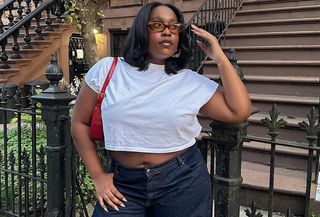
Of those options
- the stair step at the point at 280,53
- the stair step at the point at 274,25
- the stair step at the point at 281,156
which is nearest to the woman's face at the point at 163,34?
the stair step at the point at 281,156

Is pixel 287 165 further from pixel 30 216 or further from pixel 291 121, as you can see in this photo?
pixel 30 216

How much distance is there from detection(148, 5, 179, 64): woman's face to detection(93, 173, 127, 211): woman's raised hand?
0.66 metres

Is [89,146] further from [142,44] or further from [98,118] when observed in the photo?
[142,44]

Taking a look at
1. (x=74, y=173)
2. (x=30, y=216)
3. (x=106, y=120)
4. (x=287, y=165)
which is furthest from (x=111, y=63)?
(x=287, y=165)

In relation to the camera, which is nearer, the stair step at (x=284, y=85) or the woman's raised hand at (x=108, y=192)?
the woman's raised hand at (x=108, y=192)

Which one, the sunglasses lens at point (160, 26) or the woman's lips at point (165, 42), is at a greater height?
the sunglasses lens at point (160, 26)

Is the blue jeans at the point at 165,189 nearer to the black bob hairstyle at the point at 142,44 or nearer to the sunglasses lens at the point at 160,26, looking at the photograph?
the black bob hairstyle at the point at 142,44

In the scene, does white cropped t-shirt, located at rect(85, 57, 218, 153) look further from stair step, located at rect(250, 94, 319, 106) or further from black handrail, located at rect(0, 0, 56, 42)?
black handrail, located at rect(0, 0, 56, 42)

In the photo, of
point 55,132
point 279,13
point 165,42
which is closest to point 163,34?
point 165,42

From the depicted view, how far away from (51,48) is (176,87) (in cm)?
778

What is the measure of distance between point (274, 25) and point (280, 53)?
2.96ft

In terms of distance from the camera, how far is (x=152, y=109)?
1.76 meters

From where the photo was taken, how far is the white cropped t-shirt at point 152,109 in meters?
1.77

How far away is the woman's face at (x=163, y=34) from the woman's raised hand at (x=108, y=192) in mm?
663
